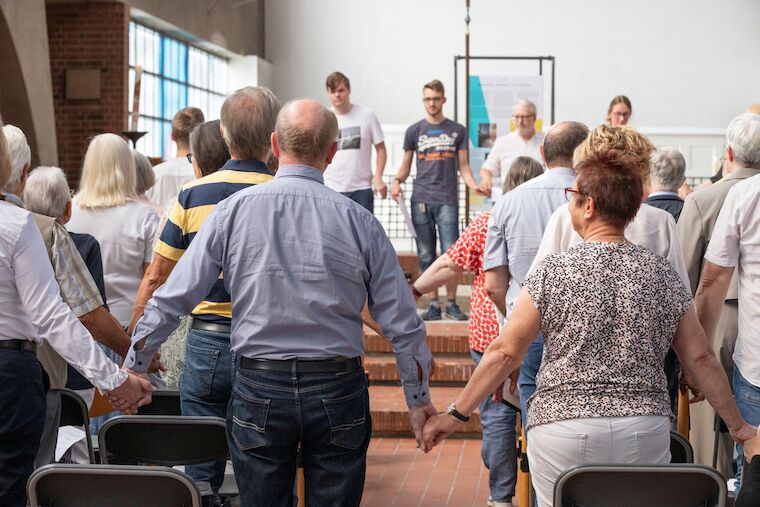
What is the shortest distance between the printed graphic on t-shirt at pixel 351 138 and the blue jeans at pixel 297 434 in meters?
5.76

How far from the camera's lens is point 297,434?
2.88m

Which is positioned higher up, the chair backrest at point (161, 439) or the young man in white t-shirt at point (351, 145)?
the young man in white t-shirt at point (351, 145)

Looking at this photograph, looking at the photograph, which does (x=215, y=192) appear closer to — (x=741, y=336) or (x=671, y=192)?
(x=741, y=336)

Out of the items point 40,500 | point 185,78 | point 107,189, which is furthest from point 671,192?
point 185,78

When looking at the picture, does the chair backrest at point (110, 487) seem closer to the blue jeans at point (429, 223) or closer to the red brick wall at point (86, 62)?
the blue jeans at point (429, 223)

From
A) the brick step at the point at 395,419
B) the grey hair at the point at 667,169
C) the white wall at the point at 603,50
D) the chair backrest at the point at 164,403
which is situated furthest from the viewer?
the white wall at the point at 603,50

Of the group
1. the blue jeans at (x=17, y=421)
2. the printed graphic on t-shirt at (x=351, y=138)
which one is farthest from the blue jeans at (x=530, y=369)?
the printed graphic on t-shirt at (x=351, y=138)

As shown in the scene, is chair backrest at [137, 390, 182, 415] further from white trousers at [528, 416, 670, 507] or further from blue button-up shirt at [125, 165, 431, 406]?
white trousers at [528, 416, 670, 507]

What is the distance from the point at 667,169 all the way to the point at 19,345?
291 cm

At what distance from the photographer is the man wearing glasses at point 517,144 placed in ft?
26.8

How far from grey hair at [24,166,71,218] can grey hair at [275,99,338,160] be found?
133 centimetres

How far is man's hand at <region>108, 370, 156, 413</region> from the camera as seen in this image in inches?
124

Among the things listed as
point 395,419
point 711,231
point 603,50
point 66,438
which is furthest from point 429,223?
point 603,50

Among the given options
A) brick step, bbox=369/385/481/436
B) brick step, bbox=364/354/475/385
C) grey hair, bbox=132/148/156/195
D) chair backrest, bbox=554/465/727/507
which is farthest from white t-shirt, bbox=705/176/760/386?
brick step, bbox=364/354/475/385
